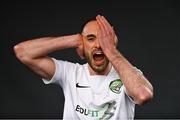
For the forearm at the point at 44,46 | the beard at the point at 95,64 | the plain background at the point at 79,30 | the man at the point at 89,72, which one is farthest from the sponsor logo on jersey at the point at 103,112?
the plain background at the point at 79,30

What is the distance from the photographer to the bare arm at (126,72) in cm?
217

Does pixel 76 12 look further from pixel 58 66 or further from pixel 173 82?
pixel 58 66

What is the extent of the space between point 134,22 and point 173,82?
62 cm

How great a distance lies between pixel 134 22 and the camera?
4.64m

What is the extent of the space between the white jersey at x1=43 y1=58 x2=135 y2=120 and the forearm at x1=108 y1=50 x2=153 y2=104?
0.57 feet

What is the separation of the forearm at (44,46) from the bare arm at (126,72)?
0.56 feet

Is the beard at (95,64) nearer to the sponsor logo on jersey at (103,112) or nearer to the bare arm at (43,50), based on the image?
the bare arm at (43,50)

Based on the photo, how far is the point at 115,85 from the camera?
8.14 ft

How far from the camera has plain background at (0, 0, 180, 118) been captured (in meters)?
4.59

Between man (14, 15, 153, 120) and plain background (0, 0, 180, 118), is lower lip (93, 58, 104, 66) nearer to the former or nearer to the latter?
man (14, 15, 153, 120)

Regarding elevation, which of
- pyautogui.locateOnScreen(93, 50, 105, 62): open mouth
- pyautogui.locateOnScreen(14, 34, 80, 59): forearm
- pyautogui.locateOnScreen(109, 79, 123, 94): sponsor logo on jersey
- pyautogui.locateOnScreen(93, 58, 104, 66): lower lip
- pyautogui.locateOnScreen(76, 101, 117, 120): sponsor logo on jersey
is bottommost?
pyautogui.locateOnScreen(76, 101, 117, 120): sponsor logo on jersey

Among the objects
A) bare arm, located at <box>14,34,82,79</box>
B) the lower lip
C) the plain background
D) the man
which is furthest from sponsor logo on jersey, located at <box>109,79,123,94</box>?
the plain background

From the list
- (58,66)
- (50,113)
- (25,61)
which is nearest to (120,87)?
(58,66)

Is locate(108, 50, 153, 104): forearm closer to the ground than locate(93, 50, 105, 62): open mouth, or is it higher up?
closer to the ground
